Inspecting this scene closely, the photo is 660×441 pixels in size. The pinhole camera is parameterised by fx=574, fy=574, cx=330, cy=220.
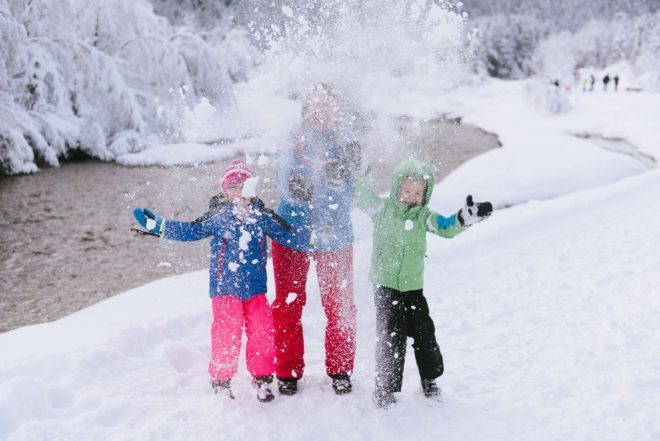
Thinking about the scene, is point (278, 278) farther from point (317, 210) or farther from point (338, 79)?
point (338, 79)

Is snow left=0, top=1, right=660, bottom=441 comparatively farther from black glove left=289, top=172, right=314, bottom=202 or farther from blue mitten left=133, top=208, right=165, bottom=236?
→ blue mitten left=133, top=208, right=165, bottom=236

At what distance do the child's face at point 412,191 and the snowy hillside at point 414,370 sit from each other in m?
1.12

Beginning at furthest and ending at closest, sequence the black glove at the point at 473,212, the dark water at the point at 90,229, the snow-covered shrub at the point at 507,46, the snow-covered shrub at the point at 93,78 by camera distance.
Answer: the snow-covered shrub at the point at 507,46 < the snow-covered shrub at the point at 93,78 < the dark water at the point at 90,229 < the black glove at the point at 473,212

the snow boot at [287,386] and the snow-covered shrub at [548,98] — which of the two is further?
the snow-covered shrub at [548,98]

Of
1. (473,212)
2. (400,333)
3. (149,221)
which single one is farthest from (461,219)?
(149,221)

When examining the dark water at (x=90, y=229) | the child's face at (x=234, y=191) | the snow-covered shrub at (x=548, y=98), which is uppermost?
the child's face at (x=234, y=191)

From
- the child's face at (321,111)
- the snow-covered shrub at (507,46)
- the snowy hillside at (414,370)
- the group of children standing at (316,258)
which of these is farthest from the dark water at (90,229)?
the snow-covered shrub at (507,46)

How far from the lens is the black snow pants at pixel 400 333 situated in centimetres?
320

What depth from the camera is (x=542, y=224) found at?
24.0 feet

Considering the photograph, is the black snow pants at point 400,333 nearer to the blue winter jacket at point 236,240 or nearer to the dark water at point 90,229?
the blue winter jacket at point 236,240

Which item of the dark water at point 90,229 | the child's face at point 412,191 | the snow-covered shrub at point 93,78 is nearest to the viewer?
the child's face at point 412,191

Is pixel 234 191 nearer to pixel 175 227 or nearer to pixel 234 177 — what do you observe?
pixel 234 177

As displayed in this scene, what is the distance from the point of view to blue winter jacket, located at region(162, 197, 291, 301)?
3.17 metres

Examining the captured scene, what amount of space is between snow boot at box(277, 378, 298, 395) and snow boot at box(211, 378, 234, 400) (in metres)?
0.28
